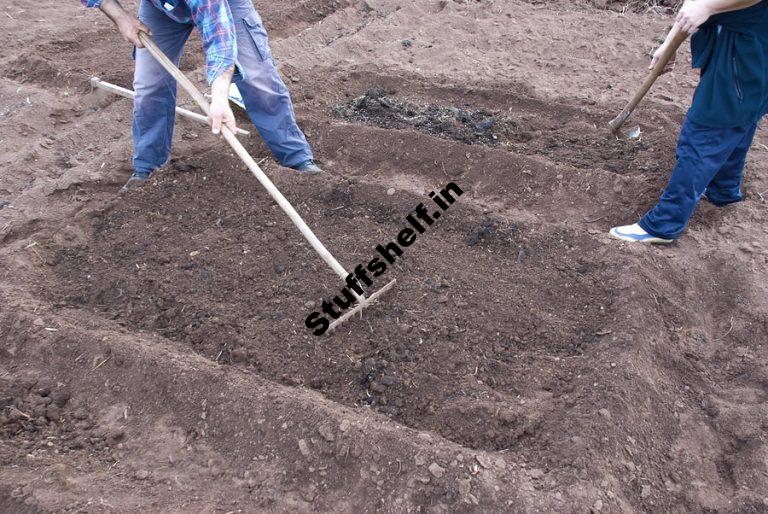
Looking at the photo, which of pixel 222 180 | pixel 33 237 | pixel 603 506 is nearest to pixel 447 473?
pixel 603 506

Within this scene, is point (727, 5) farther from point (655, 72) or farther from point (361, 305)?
point (361, 305)

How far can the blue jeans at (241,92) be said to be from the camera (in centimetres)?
367

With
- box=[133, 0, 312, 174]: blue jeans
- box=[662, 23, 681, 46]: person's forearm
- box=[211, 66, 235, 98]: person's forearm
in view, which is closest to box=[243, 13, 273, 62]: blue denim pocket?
box=[133, 0, 312, 174]: blue jeans

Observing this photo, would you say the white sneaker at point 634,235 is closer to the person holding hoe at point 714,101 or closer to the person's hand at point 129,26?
the person holding hoe at point 714,101

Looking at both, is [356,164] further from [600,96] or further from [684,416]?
[684,416]

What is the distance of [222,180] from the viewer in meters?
3.98

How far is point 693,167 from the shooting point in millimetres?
3172

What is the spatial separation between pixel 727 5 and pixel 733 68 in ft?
1.17

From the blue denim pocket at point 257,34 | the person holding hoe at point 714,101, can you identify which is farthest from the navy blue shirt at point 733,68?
the blue denim pocket at point 257,34

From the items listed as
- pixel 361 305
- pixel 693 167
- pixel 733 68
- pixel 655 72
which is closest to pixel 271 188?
pixel 361 305

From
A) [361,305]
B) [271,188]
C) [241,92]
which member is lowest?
Result: [361,305]

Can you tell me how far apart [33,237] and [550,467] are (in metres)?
3.09

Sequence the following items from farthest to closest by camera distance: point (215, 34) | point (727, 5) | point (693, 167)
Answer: point (693, 167) → point (215, 34) → point (727, 5)

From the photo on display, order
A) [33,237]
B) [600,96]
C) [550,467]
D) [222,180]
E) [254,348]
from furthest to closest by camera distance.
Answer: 1. [600,96]
2. [222,180]
3. [33,237]
4. [254,348]
5. [550,467]
